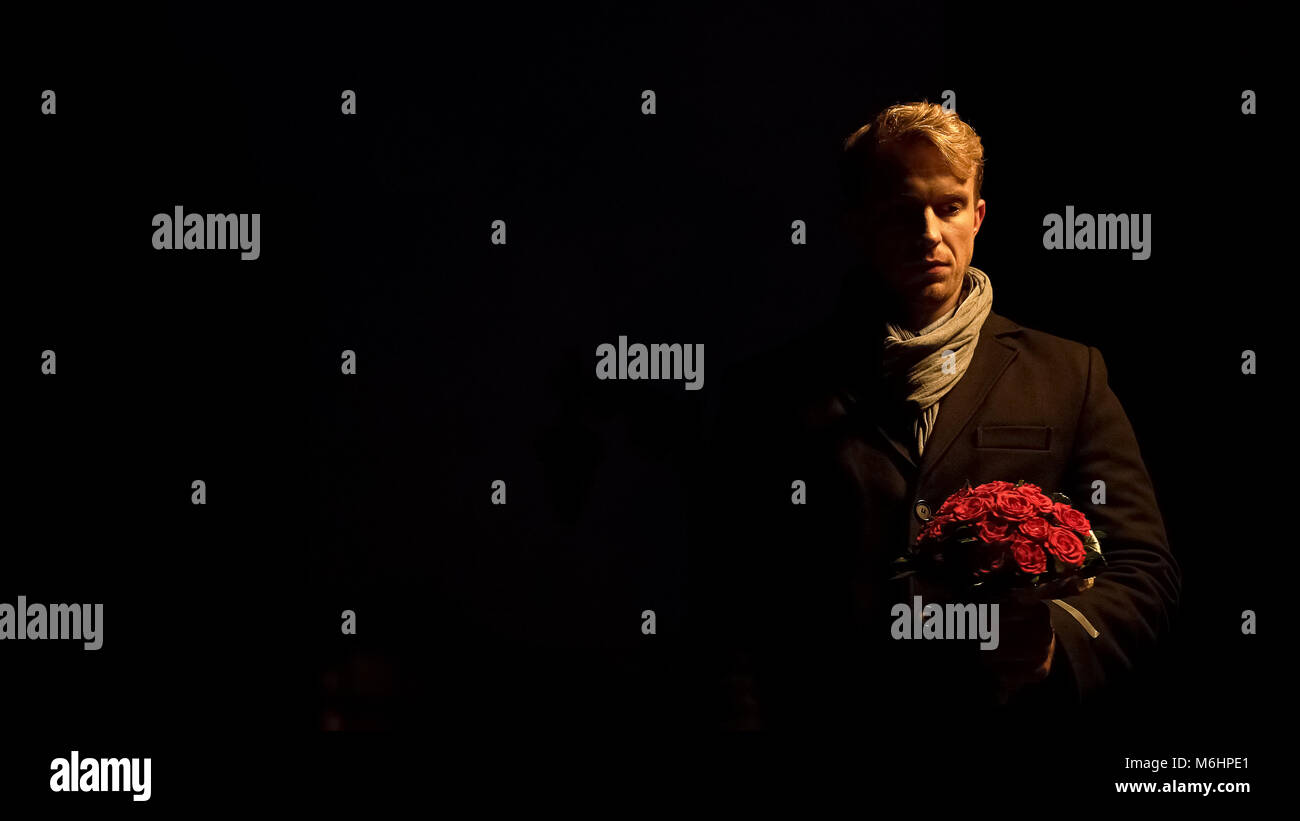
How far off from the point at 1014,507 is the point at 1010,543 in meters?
0.08

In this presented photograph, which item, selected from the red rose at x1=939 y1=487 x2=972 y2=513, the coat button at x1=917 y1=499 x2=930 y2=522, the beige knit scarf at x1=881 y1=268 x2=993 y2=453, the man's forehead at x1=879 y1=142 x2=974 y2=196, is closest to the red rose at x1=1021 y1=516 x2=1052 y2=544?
the red rose at x1=939 y1=487 x2=972 y2=513

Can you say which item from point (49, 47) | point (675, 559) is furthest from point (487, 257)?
point (49, 47)

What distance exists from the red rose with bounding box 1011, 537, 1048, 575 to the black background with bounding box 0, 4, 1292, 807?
0.85 meters

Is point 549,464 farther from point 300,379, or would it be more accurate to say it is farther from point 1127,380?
point 1127,380

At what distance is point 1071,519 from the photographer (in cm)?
247

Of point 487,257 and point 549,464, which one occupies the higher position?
point 487,257

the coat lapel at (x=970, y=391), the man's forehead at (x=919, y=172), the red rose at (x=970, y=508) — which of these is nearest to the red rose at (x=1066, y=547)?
the red rose at (x=970, y=508)

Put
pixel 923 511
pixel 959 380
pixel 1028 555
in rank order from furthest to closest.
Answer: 1. pixel 959 380
2. pixel 923 511
3. pixel 1028 555

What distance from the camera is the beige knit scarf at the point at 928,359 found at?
274 cm

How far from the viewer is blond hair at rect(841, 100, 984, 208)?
2734 mm

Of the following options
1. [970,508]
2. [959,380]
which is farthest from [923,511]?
[959,380]

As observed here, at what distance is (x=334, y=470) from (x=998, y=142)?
1828 mm

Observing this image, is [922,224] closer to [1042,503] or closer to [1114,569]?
[1042,503]
